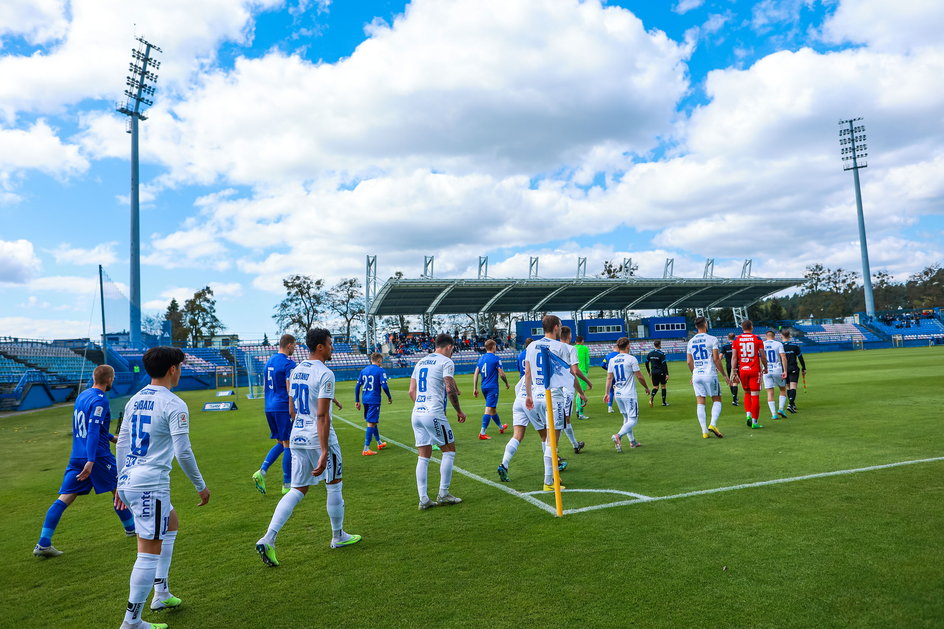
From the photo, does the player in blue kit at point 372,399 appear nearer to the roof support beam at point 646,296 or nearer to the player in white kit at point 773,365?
the player in white kit at point 773,365

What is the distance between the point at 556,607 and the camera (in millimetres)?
3898

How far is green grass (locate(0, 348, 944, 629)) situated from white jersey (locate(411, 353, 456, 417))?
117cm

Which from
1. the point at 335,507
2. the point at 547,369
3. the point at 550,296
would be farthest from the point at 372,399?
the point at 550,296

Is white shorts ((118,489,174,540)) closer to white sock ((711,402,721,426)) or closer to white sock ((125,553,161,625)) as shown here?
white sock ((125,553,161,625))

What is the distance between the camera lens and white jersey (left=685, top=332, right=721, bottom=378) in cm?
1046

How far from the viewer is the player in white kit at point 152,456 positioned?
13.0ft

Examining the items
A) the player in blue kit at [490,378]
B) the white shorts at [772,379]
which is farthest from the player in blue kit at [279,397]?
the white shorts at [772,379]

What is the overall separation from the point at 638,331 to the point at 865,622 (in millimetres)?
62103

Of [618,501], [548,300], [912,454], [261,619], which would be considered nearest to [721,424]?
[912,454]

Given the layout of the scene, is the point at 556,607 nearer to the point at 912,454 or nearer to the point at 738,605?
the point at 738,605

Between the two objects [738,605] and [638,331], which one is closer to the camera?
[738,605]

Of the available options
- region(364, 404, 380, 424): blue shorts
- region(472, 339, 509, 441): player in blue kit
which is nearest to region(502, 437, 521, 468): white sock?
region(364, 404, 380, 424): blue shorts

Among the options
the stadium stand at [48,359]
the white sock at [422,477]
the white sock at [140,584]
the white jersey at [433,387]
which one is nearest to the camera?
the white sock at [140,584]

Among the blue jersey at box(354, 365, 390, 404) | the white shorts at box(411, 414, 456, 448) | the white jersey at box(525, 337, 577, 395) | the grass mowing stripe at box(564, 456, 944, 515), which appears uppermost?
the white jersey at box(525, 337, 577, 395)
